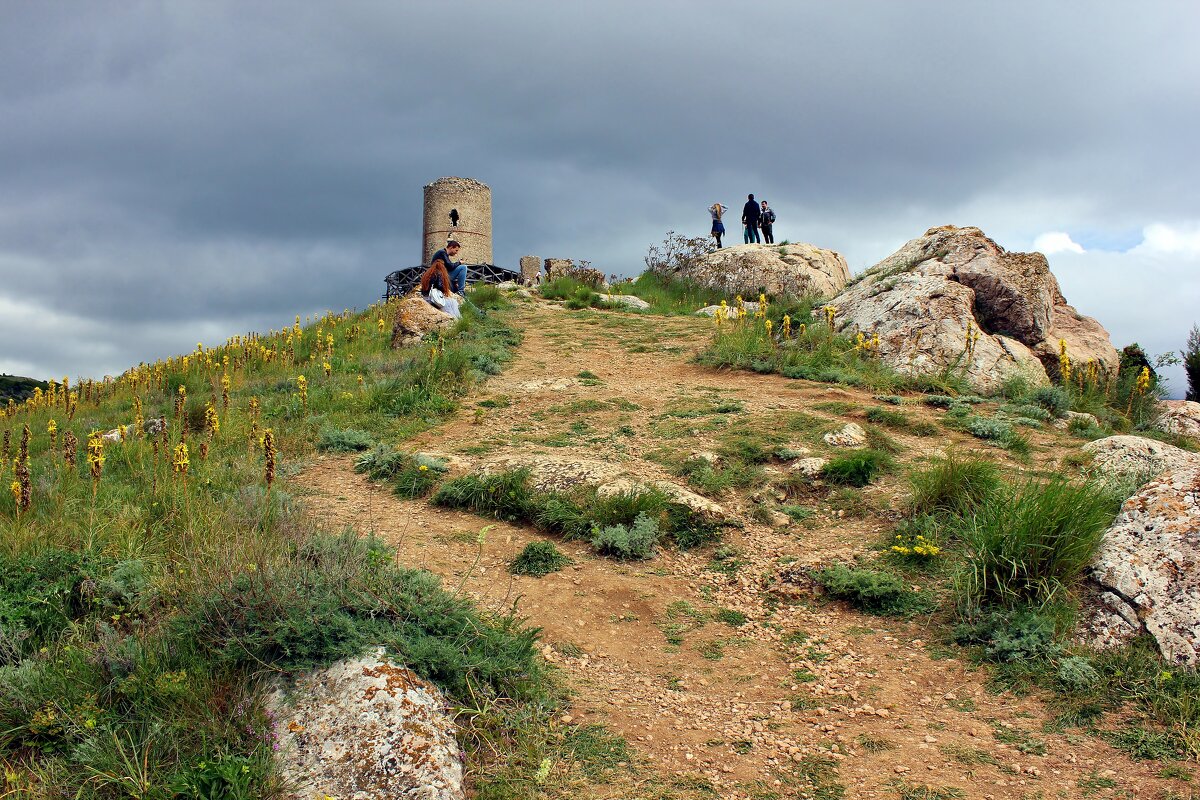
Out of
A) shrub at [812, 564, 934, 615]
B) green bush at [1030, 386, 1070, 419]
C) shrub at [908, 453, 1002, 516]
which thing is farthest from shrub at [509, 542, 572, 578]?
green bush at [1030, 386, 1070, 419]

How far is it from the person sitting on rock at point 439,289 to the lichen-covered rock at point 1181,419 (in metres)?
11.0

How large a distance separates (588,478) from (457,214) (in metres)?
30.2

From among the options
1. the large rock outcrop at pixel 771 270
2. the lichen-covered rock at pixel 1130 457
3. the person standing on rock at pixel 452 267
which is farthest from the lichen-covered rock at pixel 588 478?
the large rock outcrop at pixel 771 270

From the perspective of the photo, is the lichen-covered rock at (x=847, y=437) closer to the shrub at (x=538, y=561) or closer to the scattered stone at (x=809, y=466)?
the scattered stone at (x=809, y=466)

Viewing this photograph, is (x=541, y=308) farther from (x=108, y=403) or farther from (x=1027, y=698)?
(x=1027, y=698)

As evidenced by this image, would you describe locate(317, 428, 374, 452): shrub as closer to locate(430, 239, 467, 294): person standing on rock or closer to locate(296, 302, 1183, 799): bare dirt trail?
locate(296, 302, 1183, 799): bare dirt trail

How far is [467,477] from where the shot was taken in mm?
6617

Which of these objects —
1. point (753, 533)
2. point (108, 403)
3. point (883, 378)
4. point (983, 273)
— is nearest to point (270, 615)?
point (753, 533)

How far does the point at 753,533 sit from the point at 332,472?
13.3 feet

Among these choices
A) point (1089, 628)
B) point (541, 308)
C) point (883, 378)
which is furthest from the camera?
point (541, 308)

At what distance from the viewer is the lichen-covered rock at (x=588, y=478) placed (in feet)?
20.1

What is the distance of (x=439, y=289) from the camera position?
1477 centimetres

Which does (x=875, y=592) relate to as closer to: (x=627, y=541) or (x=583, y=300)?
(x=627, y=541)

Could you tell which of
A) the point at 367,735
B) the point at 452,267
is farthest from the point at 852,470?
the point at 452,267
